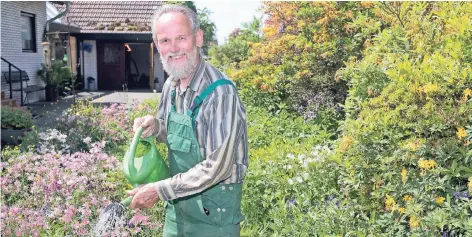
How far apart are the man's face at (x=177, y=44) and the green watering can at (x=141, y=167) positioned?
36 cm

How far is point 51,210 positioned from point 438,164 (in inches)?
124

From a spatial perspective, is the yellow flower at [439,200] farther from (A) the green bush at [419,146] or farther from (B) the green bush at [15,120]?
(B) the green bush at [15,120]

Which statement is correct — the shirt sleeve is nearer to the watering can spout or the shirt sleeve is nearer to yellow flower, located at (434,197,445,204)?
the watering can spout

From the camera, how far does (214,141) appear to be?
2377mm

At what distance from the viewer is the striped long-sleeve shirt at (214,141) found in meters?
2.37

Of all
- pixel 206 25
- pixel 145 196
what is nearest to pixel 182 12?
pixel 145 196

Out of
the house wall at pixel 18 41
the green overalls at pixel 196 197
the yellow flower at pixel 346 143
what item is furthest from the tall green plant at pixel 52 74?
the green overalls at pixel 196 197

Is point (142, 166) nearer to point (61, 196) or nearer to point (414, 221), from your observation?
point (414, 221)

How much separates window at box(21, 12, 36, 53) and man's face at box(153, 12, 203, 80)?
53.8 ft

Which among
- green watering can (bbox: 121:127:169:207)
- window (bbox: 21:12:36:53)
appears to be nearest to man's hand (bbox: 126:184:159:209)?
green watering can (bbox: 121:127:169:207)

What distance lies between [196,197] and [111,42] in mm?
24111

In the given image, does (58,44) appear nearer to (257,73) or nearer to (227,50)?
(227,50)

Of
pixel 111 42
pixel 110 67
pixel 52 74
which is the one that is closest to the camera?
pixel 52 74

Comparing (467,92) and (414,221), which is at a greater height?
(467,92)
